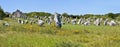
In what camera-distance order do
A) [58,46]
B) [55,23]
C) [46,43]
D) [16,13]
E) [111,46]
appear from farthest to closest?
[16,13], [55,23], [111,46], [46,43], [58,46]

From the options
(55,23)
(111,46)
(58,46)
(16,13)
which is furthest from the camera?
(16,13)

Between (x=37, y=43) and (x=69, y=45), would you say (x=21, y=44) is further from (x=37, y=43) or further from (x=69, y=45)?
(x=69, y=45)

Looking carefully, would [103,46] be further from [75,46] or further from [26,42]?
[26,42]

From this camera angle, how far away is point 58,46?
12344 mm

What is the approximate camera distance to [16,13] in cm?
5847

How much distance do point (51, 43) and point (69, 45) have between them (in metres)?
0.75

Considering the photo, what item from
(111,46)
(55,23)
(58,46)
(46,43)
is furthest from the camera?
(55,23)

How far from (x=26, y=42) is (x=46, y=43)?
0.91 m

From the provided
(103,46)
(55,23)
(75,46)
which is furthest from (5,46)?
(55,23)

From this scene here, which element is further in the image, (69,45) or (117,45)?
(117,45)

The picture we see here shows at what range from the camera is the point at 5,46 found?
41.8 feet

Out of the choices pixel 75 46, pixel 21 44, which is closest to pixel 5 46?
pixel 21 44

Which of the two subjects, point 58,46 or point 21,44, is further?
point 21,44

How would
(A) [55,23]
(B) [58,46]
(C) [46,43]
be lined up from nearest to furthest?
(B) [58,46]
(C) [46,43]
(A) [55,23]
